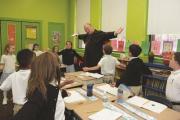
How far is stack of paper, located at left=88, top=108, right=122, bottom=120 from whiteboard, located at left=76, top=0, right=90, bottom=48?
5241 millimetres

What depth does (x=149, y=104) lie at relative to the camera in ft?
7.69

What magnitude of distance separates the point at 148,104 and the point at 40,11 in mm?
5786

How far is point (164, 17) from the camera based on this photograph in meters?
4.38

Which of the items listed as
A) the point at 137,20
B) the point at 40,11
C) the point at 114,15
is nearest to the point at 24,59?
the point at 137,20

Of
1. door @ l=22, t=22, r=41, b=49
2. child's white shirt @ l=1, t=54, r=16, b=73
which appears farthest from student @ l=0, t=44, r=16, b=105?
door @ l=22, t=22, r=41, b=49

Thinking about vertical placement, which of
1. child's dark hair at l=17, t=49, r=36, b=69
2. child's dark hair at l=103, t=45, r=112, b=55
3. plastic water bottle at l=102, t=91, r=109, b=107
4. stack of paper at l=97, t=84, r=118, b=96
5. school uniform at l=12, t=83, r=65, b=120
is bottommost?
plastic water bottle at l=102, t=91, r=109, b=107

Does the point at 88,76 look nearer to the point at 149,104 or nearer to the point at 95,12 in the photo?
the point at 149,104

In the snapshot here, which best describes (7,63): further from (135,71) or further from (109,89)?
(135,71)

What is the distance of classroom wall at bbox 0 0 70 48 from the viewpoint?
6.67m

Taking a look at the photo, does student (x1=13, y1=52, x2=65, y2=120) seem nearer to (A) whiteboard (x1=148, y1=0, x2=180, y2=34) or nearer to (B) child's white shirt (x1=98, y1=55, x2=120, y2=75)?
(B) child's white shirt (x1=98, y1=55, x2=120, y2=75)

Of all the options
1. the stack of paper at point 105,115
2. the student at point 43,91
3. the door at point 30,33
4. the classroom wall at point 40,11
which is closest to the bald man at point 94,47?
the stack of paper at point 105,115

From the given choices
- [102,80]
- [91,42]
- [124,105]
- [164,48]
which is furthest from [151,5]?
[124,105]

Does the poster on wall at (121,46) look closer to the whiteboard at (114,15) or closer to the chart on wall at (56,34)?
the whiteboard at (114,15)

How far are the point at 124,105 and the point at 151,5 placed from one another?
302 cm
